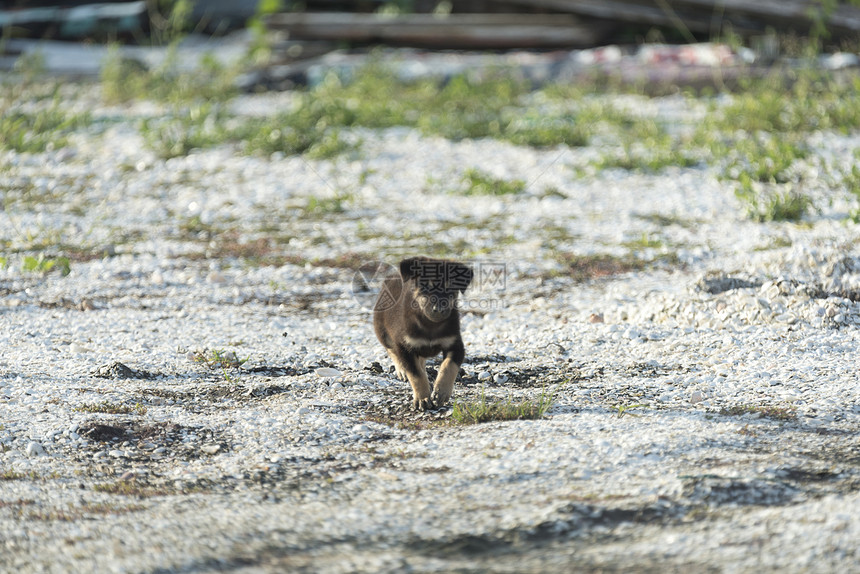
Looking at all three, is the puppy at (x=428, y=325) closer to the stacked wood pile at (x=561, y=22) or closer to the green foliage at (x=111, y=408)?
the green foliage at (x=111, y=408)

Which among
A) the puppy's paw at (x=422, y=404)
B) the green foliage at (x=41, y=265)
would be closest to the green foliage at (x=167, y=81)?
the green foliage at (x=41, y=265)

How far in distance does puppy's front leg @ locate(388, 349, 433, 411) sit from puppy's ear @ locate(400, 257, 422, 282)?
413 millimetres

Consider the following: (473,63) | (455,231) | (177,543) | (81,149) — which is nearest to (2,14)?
(81,149)

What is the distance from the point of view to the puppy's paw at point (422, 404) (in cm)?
520

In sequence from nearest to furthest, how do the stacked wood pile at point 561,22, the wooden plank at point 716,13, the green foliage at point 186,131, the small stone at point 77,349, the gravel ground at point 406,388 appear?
the gravel ground at point 406,388, the small stone at point 77,349, the green foliage at point 186,131, the wooden plank at point 716,13, the stacked wood pile at point 561,22

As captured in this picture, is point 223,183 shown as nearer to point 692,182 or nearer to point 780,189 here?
point 692,182

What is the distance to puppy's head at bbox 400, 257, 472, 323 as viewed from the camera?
5227 millimetres

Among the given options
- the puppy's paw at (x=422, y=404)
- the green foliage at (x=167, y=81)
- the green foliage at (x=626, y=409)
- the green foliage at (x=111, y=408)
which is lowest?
the puppy's paw at (x=422, y=404)

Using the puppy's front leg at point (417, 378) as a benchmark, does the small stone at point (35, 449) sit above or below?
above

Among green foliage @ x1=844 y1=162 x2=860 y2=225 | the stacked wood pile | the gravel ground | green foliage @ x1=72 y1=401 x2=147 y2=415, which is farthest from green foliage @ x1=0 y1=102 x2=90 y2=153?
green foliage @ x1=844 y1=162 x2=860 y2=225

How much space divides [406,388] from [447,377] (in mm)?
437

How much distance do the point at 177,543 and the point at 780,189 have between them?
716 centimetres

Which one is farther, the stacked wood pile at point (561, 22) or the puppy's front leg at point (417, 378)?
the stacked wood pile at point (561, 22)

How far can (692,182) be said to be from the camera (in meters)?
9.55
